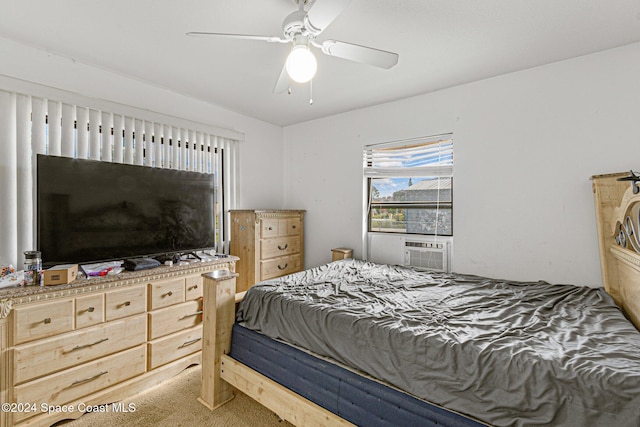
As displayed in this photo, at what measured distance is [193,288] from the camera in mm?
2395

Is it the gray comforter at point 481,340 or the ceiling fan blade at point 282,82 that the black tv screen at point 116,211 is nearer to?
the gray comforter at point 481,340

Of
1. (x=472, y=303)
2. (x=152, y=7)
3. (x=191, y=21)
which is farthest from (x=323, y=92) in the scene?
(x=472, y=303)

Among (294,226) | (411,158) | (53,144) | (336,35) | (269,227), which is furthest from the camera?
(294,226)

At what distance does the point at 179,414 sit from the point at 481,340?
6.11 feet

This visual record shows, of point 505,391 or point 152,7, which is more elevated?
point 152,7

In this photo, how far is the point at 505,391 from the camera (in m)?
1.06

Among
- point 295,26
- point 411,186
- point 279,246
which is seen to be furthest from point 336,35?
point 279,246

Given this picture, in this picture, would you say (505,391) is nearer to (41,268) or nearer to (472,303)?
(472,303)

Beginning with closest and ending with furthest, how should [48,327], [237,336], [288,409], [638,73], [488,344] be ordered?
[488,344]
[288,409]
[48,327]
[237,336]
[638,73]

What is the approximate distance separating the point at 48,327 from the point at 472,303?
2.55 m

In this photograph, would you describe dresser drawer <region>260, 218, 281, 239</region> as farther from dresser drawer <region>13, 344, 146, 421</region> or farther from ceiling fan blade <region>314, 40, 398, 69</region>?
ceiling fan blade <region>314, 40, 398, 69</region>

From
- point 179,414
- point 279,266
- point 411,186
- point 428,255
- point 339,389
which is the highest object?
point 411,186

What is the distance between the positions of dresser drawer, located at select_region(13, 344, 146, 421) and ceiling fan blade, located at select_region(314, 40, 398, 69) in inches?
93.1

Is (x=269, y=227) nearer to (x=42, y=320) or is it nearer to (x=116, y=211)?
(x=116, y=211)
